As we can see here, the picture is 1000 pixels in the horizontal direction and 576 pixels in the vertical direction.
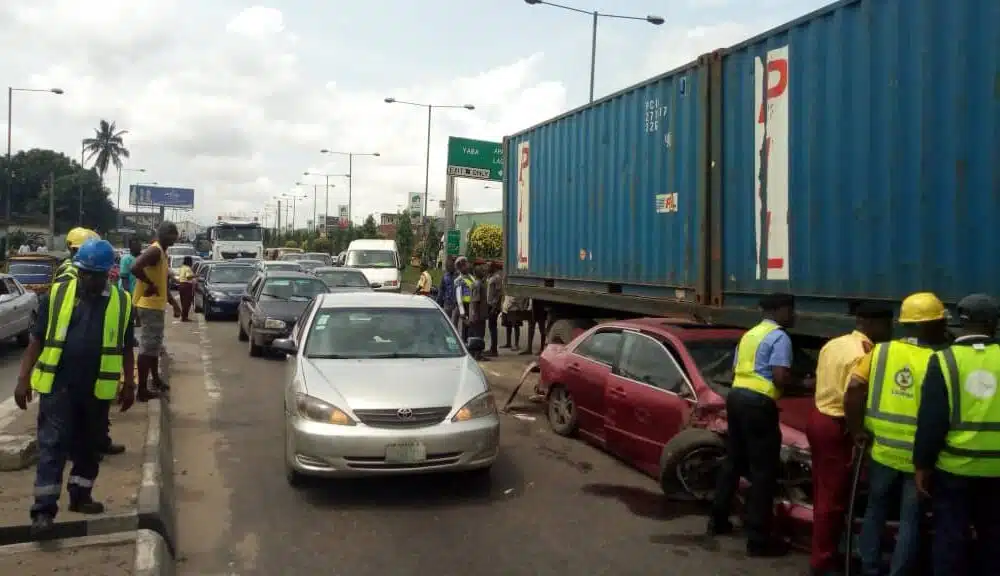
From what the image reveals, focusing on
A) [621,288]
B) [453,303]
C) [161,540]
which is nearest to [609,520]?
[161,540]

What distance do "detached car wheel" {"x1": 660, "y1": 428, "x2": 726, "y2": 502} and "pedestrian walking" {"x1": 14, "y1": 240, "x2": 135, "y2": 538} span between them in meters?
3.69

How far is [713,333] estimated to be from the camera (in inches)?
281

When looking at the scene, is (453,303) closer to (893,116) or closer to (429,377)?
(429,377)

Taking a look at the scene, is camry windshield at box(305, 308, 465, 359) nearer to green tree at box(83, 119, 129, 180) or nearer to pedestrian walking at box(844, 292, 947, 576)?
pedestrian walking at box(844, 292, 947, 576)

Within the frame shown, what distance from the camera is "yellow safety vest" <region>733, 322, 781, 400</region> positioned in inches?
206

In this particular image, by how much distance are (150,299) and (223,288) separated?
12.2 meters

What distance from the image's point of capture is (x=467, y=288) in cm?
1491

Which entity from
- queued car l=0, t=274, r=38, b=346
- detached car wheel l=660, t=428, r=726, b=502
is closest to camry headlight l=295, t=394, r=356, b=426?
detached car wheel l=660, t=428, r=726, b=502

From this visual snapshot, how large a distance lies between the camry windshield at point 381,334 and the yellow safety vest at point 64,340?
192 centimetres

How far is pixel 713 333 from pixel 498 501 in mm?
2281

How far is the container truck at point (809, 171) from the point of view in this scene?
5551 millimetres

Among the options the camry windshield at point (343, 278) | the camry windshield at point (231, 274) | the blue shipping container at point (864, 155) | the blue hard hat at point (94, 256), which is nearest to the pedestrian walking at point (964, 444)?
the blue shipping container at point (864, 155)

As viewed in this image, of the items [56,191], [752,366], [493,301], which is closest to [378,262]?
[493,301]

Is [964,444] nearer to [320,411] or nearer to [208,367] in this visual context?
[320,411]
